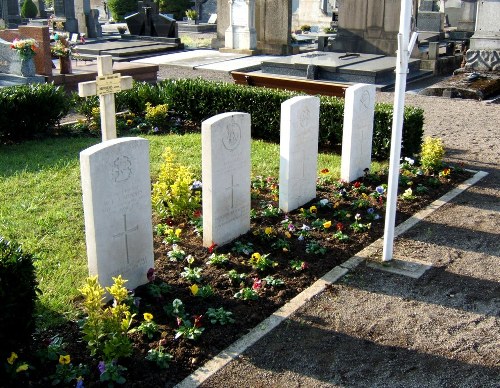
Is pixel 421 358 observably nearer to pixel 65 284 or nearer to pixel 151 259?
pixel 151 259

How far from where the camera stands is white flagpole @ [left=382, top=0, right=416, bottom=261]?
511cm

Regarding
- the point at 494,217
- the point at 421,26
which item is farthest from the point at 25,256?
the point at 421,26

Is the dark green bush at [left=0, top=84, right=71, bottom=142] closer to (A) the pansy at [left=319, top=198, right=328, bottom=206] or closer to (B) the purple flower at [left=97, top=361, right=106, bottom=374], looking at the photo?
(A) the pansy at [left=319, top=198, right=328, bottom=206]

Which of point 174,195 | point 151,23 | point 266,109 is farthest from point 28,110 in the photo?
point 151,23

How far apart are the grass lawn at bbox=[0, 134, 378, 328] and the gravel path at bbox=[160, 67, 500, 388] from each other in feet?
5.24

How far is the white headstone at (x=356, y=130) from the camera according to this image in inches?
291

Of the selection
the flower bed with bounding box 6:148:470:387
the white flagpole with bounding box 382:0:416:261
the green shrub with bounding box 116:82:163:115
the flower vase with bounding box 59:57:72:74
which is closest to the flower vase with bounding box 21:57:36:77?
the flower vase with bounding box 59:57:72:74

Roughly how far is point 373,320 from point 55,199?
3908 millimetres

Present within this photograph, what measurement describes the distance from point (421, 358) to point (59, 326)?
2488 mm

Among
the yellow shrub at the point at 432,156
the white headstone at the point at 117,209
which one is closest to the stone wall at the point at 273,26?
the yellow shrub at the point at 432,156

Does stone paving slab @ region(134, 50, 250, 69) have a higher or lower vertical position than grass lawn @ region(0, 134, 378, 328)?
higher

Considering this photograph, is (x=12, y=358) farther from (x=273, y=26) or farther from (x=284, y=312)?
(x=273, y=26)

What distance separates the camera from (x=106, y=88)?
24.8 feet

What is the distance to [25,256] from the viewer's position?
3980 mm
